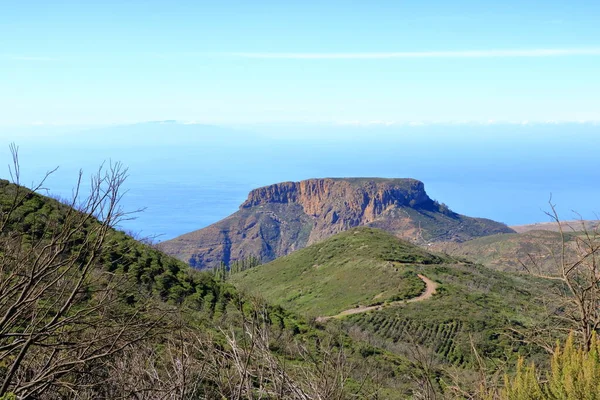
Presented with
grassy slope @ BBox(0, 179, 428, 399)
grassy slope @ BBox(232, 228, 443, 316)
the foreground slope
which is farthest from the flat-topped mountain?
grassy slope @ BBox(0, 179, 428, 399)

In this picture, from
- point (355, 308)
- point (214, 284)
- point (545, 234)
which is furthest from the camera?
point (545, 234)

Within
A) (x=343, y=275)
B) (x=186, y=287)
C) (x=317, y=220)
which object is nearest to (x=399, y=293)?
(x=343, y=275)

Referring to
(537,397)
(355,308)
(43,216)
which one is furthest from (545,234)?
(537,397)

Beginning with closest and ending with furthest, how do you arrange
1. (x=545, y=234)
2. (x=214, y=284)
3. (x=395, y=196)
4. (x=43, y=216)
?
(x=43, y=216) → (x=214, y=284) → (x=545, y=234) → (x=395, y=196)

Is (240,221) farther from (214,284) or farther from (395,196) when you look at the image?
(214,284)

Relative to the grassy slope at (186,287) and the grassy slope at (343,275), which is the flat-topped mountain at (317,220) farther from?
the grassy slope at (186,287)

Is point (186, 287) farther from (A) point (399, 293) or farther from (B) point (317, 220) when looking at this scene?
(B) point (317, 220)
